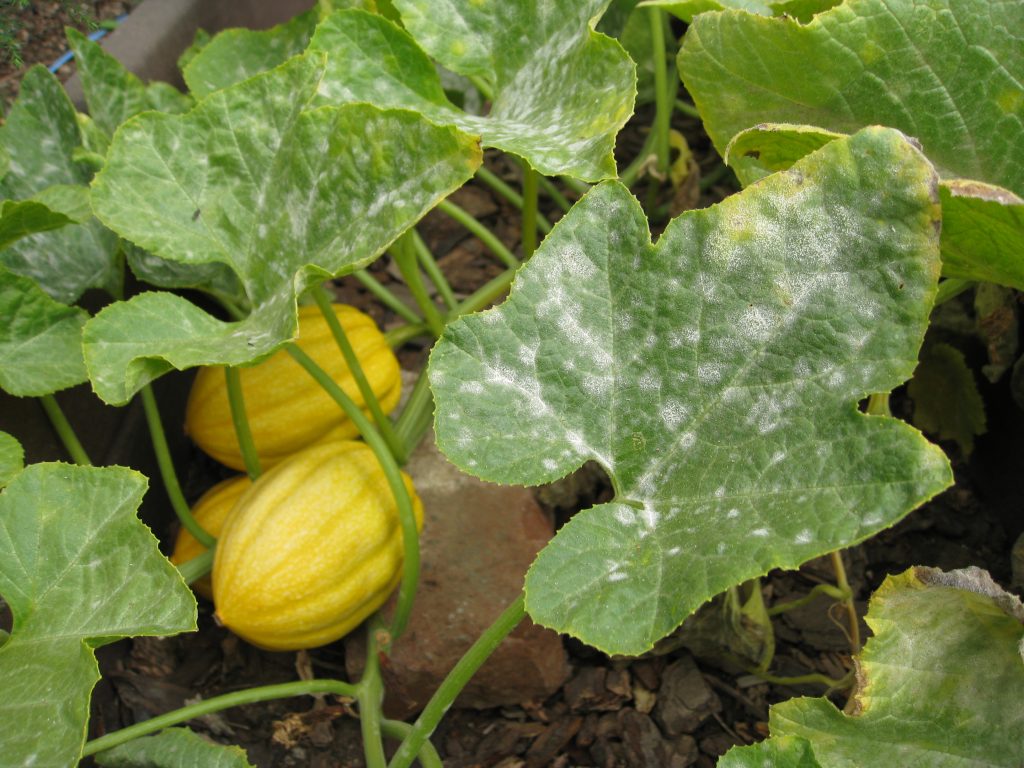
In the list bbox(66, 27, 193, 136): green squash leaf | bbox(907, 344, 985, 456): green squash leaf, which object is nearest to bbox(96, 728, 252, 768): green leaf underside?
bbox(66, 27, 193, 136): green squash leaf

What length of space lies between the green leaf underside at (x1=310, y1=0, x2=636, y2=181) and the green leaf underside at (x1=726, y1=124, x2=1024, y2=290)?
0.16 m

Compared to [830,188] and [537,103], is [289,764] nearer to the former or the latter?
[537,103]

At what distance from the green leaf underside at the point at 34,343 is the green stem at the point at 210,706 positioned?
1.21ft

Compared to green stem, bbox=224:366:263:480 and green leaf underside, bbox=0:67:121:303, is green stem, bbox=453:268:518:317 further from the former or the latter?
green leaf underside, bbox=0:67:121:303

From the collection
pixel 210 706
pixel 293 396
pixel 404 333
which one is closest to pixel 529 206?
pixel 404 333

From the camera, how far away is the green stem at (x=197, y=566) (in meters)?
1.32

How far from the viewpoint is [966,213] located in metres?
0.86

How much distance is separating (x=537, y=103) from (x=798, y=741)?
2.27ft

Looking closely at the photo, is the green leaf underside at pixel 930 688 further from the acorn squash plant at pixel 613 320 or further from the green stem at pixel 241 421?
the green stem at pixel 241 421

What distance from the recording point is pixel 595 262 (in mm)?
894

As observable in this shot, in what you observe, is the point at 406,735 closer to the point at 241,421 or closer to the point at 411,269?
the point at 241,421

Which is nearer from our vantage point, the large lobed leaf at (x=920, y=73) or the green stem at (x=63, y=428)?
the large lobed leaf at (x=920, y=73)

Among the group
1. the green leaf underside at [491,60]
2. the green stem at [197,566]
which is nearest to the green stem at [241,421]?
the green stem at [197,566]

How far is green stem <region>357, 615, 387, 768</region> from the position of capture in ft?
3.82
